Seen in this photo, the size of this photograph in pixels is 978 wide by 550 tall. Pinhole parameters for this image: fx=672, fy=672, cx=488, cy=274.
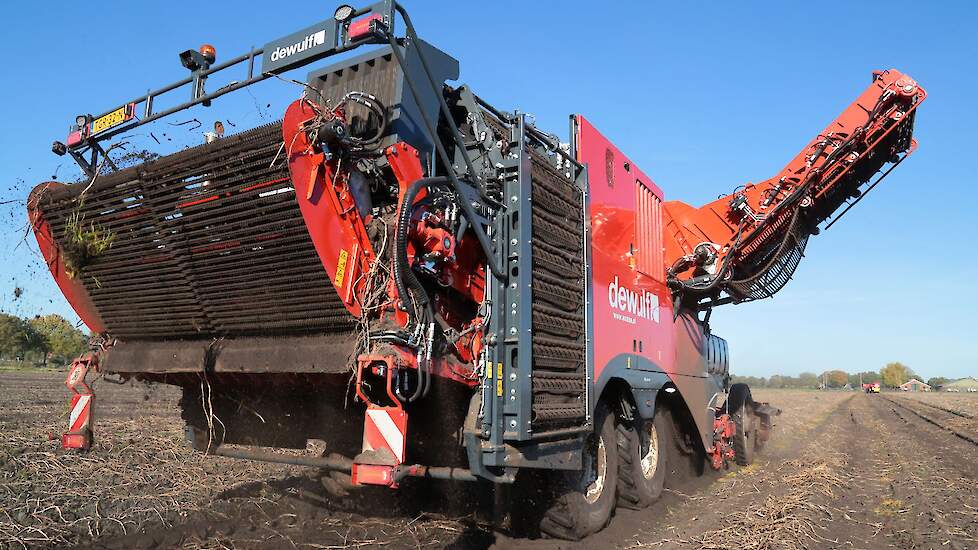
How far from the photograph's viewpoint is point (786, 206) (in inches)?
337

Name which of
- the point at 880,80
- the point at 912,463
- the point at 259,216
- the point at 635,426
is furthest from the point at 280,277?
the point at 912,463

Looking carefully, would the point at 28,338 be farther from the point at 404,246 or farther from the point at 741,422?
the point at 404,246

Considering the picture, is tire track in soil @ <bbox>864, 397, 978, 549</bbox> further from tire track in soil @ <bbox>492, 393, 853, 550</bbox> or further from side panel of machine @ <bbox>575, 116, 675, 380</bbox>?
side panel of machine @ <bbox>575, 116, 675, 380</bbox>

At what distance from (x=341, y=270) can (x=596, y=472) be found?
10.1 feet

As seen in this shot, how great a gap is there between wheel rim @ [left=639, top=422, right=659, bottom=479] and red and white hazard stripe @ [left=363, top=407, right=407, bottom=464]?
395 centimetres

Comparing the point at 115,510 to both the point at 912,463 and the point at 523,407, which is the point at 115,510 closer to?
the point at 523,407

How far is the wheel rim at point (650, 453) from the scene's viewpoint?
7012 mm

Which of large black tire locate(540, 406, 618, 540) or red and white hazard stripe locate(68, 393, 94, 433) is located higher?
red and white hazard stripe locate(68, 393, 94, 433)

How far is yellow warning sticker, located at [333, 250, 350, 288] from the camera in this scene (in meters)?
3.98

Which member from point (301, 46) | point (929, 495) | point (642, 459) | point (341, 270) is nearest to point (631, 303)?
point (642, 459)

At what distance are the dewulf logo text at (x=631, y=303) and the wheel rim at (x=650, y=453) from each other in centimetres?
121

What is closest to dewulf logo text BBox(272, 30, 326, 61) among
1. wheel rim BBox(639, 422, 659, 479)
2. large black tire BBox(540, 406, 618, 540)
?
large black tire BBox(540, 406, 618, 540)

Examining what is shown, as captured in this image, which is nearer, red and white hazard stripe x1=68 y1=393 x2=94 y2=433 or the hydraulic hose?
the hydraulic hose

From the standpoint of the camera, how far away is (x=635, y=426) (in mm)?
6555
